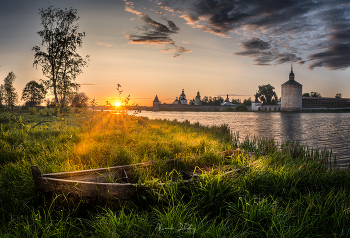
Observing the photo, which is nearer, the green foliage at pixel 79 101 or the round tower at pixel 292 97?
the green foliage at pixel 79 101

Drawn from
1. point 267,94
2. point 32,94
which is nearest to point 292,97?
point 267,94

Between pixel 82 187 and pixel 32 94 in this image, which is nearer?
pixel 82 187

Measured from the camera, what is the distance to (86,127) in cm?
886

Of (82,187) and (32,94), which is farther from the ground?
(32,94)

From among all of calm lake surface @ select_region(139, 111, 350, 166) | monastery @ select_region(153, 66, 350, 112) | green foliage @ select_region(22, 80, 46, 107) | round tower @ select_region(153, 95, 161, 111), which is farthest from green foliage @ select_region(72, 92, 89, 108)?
monastery @ select_region(153, 66, 350, 112)

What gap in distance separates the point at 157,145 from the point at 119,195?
3.44 metres

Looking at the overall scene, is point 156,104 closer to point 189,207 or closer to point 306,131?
point 306,131

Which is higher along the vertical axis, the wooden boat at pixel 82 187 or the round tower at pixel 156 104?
the round tower at pixel 156 104

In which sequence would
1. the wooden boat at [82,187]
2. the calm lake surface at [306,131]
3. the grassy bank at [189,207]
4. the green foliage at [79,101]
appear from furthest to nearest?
the green foliage at [79,101], the calm lake surface at [306,131], the wooden boat at [82,187], the grassy bank at [189,207]

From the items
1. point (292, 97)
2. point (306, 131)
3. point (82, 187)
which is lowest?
point (306, 131)

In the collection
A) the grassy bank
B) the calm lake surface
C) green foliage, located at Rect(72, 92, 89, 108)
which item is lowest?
the calm lake surface

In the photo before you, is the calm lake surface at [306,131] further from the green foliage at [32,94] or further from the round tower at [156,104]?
the round tower at [156,104]

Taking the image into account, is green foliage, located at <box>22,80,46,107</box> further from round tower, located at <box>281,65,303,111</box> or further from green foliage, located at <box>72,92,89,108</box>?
round tower, located at <box>281,65,303,111</box>

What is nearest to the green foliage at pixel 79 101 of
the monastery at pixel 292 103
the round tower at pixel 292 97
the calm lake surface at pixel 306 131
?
the calm lake surface at pixel 306 131
